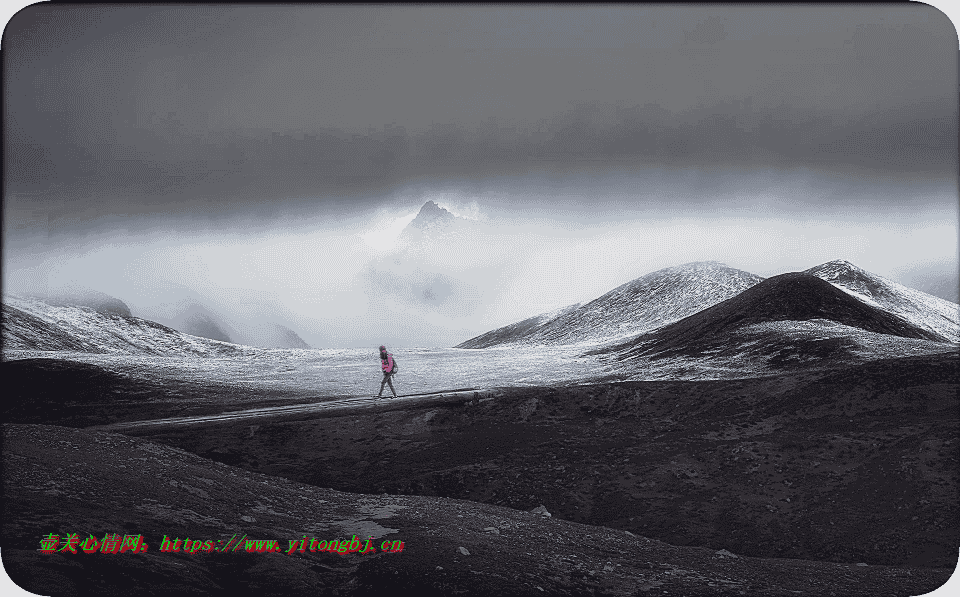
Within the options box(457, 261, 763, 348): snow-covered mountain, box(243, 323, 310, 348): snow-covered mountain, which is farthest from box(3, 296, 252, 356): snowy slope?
box(457, 261, 763, 348): snow-covered mountain

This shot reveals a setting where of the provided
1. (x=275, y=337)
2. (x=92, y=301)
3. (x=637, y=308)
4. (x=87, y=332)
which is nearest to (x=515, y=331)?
(x=637, y=308)

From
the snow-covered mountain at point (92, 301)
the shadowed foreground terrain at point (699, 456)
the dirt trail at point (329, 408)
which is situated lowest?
the shadowed foreground terrain at point (699, 456)

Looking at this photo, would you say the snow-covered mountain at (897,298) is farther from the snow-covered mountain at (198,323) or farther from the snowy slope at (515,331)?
the snow-covered mountain at (198,323)

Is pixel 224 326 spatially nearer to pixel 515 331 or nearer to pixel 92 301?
pixel 92 301

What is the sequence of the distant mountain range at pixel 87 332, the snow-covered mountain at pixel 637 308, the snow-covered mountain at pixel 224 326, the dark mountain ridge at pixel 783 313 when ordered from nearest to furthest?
the dark mountain ridge at pixel 783 313 < the distant mountain range at pixel 87 332 < the snow-covered mountain at pixel 637 308 < the snow-covered mountain at pixel 224 326

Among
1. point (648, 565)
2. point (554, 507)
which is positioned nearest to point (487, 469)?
point (554, 507)

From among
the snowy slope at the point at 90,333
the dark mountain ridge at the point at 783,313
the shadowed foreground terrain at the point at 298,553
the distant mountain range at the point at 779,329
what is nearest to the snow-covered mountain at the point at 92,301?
the snowy slope at the point at 90,333

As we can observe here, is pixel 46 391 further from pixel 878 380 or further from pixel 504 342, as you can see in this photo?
pixel 504 342
